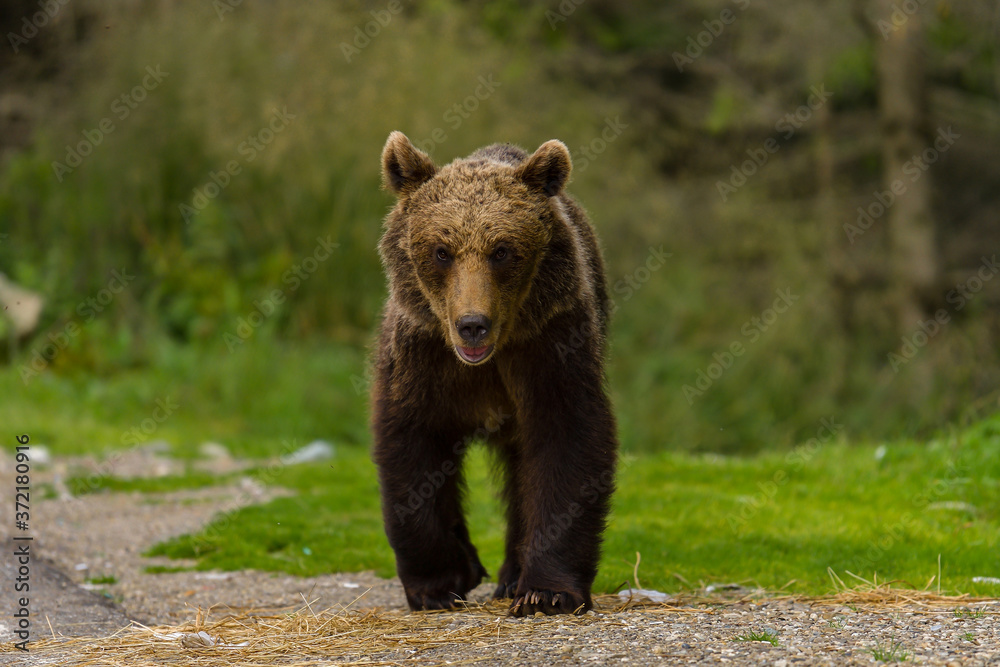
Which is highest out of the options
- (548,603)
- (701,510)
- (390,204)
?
(390,204)

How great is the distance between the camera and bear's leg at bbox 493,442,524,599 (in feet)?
18.5

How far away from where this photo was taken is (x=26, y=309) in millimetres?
12953

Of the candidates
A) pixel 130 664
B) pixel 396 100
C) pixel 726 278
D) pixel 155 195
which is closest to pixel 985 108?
pixel 726 278

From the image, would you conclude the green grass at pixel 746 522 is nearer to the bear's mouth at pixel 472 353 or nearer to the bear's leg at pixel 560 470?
the bear's leg at pixel 560 470

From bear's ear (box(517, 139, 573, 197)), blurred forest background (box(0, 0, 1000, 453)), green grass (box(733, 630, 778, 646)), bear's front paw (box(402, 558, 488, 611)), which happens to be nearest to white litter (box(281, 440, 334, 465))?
blurred forest background (box(0, 0, 1000, 453))

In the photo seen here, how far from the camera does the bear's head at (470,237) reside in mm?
4574

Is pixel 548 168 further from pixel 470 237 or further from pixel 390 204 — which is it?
pixel 390 204

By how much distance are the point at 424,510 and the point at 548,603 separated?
0.72 m

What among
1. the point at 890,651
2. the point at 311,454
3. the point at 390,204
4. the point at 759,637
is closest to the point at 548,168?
the point at 759,637

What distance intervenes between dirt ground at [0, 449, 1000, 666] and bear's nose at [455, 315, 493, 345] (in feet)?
3.91

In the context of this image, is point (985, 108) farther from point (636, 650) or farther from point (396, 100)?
point (636, 650)

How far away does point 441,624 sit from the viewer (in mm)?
4879

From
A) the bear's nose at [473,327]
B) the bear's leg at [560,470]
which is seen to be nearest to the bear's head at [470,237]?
the bear's nose at [473,327]

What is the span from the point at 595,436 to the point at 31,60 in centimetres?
1289
